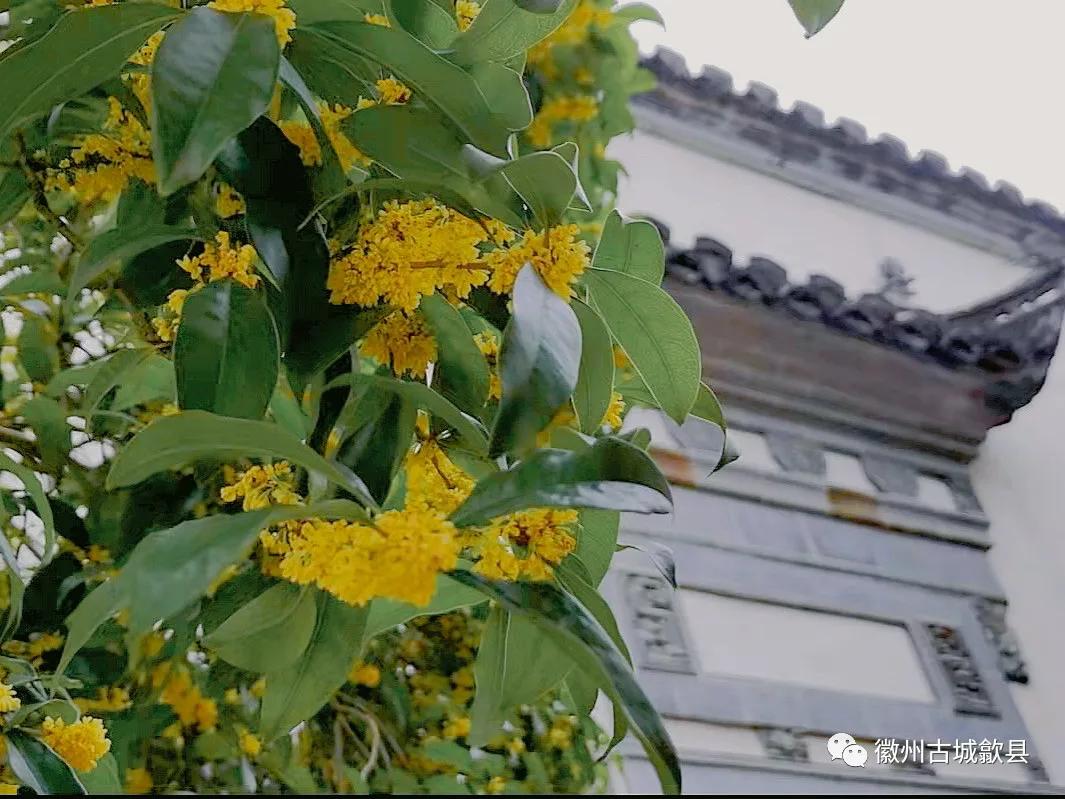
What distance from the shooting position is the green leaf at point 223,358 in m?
0.33

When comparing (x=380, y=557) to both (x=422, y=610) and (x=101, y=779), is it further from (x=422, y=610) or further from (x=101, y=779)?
(x=101, y=779)

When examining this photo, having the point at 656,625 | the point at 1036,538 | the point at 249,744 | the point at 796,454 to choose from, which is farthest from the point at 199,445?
the point at 1036,538

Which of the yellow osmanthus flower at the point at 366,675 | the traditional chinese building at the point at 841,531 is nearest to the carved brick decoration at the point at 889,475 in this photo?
the traditional chinese building at the point at 841,531

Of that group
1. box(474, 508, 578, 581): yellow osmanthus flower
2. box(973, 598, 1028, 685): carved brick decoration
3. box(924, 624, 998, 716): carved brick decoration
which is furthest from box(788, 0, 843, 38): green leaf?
box(973, 598, 1028, 685): carved brick decoration

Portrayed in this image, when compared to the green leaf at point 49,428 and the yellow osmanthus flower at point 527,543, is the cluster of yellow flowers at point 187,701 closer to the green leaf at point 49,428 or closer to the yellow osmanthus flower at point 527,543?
the green leaf at point 49,428

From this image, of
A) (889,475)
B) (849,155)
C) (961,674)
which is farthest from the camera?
(849,155)

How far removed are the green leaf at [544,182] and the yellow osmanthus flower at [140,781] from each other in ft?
2.33

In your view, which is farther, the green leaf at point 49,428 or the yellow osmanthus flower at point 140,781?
the yellow osmanthus flower at point 140,781

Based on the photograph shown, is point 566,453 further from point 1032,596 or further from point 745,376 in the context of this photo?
point 1032,596

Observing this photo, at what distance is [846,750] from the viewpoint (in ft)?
5.15

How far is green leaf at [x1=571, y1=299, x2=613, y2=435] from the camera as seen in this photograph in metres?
0.38

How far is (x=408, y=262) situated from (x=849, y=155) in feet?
9.23

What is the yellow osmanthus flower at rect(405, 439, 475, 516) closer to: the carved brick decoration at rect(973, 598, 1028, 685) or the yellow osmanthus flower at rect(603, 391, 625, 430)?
the yellow osmanthus flower at rect(603, 391, 625, 430)

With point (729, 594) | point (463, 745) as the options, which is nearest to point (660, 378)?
point (463, 745)
